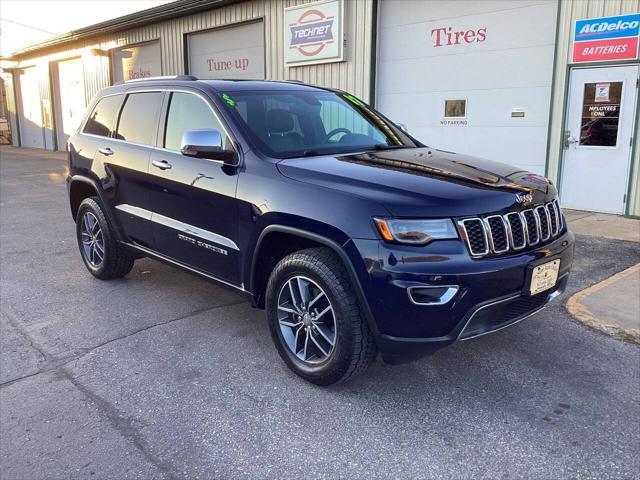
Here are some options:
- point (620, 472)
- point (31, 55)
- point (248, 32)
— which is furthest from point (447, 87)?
point (31, 55)

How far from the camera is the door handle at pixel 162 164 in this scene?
4312 millimetres

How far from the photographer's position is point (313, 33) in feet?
42.0

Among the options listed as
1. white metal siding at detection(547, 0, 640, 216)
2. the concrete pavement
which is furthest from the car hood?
white metal siding at detection(547, 0, 640, 216)

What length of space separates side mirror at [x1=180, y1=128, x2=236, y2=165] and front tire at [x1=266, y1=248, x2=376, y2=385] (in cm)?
85

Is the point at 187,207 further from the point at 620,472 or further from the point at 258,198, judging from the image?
the point at 620,472

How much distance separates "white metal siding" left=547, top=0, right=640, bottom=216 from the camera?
827cm

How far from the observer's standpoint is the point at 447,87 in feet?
35.0

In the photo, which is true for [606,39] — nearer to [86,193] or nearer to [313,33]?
[313,33]

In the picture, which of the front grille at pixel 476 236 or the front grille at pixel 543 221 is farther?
the front grille at pixel 543 221

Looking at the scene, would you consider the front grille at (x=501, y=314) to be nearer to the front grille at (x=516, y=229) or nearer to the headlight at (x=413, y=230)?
the front grille at (x=516, y=229)

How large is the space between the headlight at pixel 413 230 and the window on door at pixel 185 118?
5.46ft

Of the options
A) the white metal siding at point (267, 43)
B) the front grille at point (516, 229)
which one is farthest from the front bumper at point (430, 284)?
the white metal siding at point (267, 43)

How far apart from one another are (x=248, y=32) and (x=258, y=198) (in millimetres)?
12696

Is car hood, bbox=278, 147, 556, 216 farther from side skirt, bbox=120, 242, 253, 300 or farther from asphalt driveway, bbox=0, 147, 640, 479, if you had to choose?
asphalt driveway, bbox=0, 147, 640, 479
